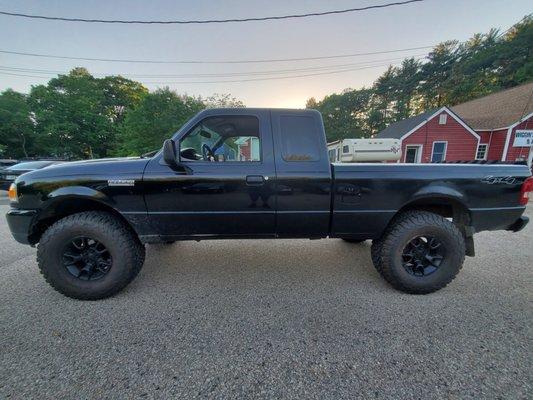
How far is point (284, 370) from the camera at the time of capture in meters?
1.58

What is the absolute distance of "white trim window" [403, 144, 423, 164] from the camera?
53.8ft

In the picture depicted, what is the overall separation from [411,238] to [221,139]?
8.07 ft

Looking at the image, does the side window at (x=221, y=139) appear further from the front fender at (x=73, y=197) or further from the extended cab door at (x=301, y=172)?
the front fender at (x=73, y=197)

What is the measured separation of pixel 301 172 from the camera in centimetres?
241

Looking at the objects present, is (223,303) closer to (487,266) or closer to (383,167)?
(383,167)

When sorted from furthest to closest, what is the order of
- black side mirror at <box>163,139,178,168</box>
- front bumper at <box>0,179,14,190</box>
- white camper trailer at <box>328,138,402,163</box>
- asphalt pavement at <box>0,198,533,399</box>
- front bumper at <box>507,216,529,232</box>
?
1. white camper trailer at <box>328,138,402,163</box>
2. front bumper at <box>0,179,14,190</box>
3. front bumper at <box>507,216,529,232</box>
4. black side mirror at <box>163,139,178,168</box>
5. asphalt pavement at <box>0,198,533,399</box>

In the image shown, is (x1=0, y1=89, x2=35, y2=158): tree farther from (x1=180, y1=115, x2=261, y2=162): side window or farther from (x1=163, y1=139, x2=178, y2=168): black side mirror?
(x1=163, y1=139, x2=178, y2=168): black side mirror

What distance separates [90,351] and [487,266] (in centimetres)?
460

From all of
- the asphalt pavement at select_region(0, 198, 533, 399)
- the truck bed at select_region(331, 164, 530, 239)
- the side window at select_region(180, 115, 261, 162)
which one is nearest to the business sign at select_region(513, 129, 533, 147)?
the asphalt pavement at select_region(0, 198, 533, 399)

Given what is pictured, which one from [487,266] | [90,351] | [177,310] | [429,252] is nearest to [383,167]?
[429,252]

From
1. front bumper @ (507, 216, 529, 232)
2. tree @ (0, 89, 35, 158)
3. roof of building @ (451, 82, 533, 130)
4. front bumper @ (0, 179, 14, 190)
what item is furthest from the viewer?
tree @ (0, 89, 35, 158)

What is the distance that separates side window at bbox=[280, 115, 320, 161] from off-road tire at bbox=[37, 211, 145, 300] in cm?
193

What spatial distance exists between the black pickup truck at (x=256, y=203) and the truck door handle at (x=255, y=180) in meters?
0.01

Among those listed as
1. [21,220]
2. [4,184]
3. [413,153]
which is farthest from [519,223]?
[413,153]
